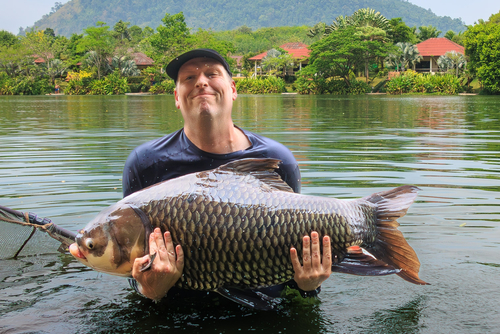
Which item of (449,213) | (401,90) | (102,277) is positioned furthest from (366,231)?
(401,90)

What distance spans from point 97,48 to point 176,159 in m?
84.5

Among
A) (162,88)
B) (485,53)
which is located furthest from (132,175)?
(162,88)

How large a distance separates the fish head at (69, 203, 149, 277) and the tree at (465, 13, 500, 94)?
57.0 m

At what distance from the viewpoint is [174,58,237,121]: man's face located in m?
3.55

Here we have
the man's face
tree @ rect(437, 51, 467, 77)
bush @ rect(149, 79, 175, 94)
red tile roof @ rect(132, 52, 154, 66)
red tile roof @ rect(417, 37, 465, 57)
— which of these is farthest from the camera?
red tile roof @ rect(132, 52, 154, 66)

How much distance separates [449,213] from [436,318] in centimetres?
313

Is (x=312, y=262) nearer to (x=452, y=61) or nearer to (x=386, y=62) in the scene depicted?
(x=452, y=61)

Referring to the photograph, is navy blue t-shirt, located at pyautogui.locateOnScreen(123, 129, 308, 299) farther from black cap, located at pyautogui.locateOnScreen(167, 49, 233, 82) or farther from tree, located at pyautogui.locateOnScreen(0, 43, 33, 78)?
tree, located at pyautogui.locateOnScreen(0, 43, 33, 78)

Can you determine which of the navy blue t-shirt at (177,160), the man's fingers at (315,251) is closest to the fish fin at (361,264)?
the man's fingers at (315,251)

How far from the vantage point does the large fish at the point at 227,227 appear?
9.27 ft

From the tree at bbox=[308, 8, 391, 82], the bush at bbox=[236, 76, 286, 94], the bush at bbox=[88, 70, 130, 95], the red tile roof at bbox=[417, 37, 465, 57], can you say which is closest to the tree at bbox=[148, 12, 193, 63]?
the bush at bbox=[88, 70, 130, 95]

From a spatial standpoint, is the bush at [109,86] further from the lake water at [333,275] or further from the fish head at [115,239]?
the fish head at [115,239]

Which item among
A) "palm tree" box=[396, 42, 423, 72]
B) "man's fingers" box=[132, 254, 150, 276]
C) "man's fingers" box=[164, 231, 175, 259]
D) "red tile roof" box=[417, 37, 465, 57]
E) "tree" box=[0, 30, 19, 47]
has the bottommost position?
"man's fingers" box=[132, 254, 150, 276]

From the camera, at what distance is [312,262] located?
9.70 feet
